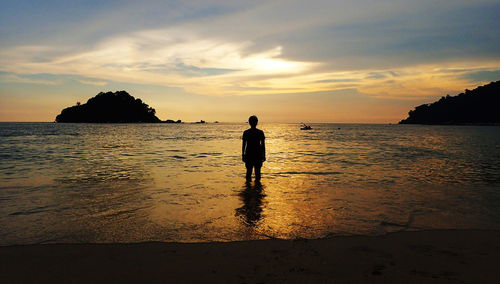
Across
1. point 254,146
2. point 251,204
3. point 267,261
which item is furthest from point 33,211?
point 254,146

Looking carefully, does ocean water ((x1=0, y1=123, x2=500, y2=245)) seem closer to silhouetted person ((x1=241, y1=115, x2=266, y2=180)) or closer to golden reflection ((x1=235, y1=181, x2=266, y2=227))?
golden reflection ((x1=235, y1=181, x2=266, y2=227))

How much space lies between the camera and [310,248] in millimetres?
4887

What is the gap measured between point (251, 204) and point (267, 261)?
3.83m

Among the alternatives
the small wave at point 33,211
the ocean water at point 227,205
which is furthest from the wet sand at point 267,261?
the small wave at point 33,211

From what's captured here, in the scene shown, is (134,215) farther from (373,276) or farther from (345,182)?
(345,182)

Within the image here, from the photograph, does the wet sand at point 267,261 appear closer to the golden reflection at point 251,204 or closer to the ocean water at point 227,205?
the ocean water at point 227,205

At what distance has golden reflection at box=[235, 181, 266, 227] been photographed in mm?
6691

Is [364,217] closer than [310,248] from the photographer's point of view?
No

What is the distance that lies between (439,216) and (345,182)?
4.93 meters

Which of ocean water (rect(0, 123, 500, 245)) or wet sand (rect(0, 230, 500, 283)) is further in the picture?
ocean water (rect(0, 123, 500, 245))

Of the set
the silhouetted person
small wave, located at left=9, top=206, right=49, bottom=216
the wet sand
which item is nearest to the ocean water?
small wave, located at left=9, top=206, right=49, bottom=216

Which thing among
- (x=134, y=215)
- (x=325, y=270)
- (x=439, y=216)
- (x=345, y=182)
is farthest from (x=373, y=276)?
(x=345, y=182)

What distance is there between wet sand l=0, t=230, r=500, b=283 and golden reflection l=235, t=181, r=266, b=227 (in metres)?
1.48

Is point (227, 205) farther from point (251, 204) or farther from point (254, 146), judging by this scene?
point (254, 146)
